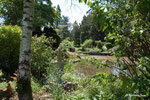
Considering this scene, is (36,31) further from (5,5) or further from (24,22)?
(24,22)

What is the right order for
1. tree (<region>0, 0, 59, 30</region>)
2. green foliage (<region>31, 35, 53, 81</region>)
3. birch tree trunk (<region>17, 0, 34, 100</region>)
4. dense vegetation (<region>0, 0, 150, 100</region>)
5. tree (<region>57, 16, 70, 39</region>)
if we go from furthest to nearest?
1. tree (<region>57, 16, 70, 39</region>)
2. tree (<region>0, 0, 59, 30</region>)
3. green foliage (<region>31, 35, 53, 81</region>)
4. birch tree trunk (<region>17, 0, 34, 100</region>)
5. dense vegetation (<region>0, 0, 150, 100</region>)

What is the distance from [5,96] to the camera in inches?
125

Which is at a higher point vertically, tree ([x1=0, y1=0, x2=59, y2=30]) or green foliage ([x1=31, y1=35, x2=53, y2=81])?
tree ([x1=0, y1=0, x2=59, y2=30])

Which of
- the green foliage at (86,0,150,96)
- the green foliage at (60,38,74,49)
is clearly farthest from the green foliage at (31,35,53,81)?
the green foliage at (60,38,74,49)

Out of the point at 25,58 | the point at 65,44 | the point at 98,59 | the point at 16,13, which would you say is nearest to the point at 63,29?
the point at 65,44

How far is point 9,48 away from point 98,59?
516cm

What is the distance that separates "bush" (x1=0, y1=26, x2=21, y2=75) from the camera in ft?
18.5

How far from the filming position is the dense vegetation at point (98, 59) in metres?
1.32

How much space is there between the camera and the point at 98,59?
1.95m

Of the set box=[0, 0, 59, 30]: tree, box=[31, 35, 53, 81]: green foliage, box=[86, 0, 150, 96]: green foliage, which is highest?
box=[0, 0, 59, 30]: tree

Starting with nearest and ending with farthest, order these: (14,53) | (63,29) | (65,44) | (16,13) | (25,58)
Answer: (25,58) < (14,53) < (16,13) < (65,44) < (63,29)

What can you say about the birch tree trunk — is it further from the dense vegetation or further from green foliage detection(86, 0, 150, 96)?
green foliage detection(86, 0, 150, 96)

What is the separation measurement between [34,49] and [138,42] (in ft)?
16.3

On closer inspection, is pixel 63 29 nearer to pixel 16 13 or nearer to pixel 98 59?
pixel 16 13
